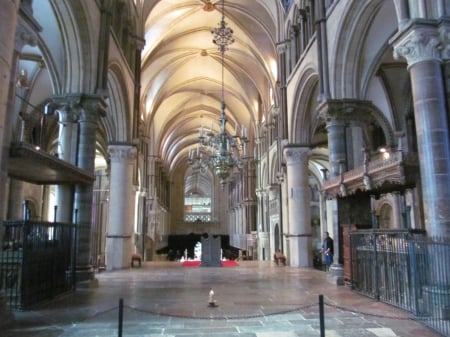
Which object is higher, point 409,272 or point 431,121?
point 431,121

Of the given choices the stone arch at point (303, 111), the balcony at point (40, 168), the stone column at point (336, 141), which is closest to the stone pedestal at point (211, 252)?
the stone arch at point (303, 111)

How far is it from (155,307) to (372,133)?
1586cm

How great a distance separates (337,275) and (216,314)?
16.0 feet

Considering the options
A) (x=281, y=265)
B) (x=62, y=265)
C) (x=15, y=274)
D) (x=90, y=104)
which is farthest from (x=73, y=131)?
(x=281, y=265)

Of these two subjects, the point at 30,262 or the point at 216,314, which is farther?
the point at 30,262

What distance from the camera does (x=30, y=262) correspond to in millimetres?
7113

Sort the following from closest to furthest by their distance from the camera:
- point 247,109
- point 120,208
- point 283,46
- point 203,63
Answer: point 120,208, point 283,46, point 203,63, point 247,109

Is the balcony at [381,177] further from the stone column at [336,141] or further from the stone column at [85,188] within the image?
the stone column at [85,188]

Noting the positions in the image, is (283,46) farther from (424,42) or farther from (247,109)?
(247,109)

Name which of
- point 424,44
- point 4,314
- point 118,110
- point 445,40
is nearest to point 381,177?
point 424,44

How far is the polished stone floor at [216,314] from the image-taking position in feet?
17.4

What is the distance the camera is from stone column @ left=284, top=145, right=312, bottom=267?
1605 centimetres

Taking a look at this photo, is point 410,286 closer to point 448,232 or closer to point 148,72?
point 448,232

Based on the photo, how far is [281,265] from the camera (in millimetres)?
17203
